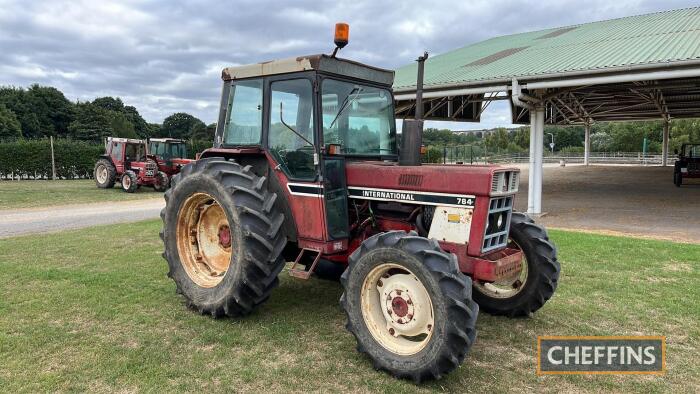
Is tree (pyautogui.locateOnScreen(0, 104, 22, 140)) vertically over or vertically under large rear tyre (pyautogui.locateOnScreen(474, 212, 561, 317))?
over

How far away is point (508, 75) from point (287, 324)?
30.3 feet

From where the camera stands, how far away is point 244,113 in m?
4.73

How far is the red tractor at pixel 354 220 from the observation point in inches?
132

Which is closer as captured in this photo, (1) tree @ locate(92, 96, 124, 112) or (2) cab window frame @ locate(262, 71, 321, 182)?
(2) cab window frame @ locate(262, 71, 321, 182)

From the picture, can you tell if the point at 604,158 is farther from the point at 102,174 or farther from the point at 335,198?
the point at 335,198

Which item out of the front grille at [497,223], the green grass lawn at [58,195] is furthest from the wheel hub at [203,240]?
the green grass lawn at [58,195]

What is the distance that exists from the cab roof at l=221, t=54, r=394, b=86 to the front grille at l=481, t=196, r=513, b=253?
170 centimetres

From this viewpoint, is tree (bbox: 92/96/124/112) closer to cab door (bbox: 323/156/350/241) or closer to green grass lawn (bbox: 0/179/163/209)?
green grass lawn (bbox: 0/179/163/209)

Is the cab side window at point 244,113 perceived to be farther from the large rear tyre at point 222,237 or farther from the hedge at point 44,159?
the hedge at point 44,159

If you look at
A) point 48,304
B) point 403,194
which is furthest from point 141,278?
point 403,194

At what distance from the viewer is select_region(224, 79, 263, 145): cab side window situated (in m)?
4.57

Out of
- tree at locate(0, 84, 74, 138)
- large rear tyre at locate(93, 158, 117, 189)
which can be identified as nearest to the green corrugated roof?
large rear tyre at locate(93, 158, 117, 189)

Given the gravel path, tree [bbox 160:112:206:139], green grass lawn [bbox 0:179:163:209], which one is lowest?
the gravel path

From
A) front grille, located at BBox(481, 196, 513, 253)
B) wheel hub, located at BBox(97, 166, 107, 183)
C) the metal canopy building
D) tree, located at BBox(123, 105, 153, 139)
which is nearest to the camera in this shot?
front grille, located at BBox(481, 196, 513, 253)
